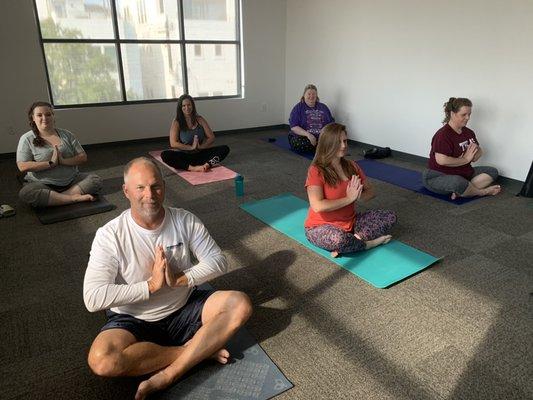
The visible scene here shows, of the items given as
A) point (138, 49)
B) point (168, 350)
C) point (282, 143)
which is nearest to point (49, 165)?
point (168, 350)

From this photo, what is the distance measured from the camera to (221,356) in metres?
1.62

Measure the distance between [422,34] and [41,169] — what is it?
4.01 meters

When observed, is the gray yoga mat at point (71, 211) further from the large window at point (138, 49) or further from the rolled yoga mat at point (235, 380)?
the large window at point (138, 49)

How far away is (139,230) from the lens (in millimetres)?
1544

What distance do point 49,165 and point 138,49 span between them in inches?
108

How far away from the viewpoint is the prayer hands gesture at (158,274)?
1.46 meters

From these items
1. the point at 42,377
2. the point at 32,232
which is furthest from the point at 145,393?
the point at 32,232

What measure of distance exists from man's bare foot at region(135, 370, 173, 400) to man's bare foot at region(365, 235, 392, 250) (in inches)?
59.9

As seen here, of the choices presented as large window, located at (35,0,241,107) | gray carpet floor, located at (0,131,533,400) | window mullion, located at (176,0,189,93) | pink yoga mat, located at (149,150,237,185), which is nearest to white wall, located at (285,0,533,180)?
gray carpet floor, located at (0,131,533,400)

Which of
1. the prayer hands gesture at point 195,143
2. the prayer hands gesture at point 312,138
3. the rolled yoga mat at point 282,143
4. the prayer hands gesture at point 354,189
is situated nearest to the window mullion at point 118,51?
the prayer hands gesture at point 195,143

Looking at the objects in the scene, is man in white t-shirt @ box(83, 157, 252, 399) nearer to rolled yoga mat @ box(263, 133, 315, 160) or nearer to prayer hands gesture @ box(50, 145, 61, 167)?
prayer hands gesture @ box(50, 145, 61, 167)

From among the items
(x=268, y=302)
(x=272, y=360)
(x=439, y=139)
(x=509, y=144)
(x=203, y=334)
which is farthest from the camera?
(x=509, y=144)

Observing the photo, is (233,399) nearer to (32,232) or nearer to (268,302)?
(268,302)

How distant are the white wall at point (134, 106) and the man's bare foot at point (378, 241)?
4.01 m
